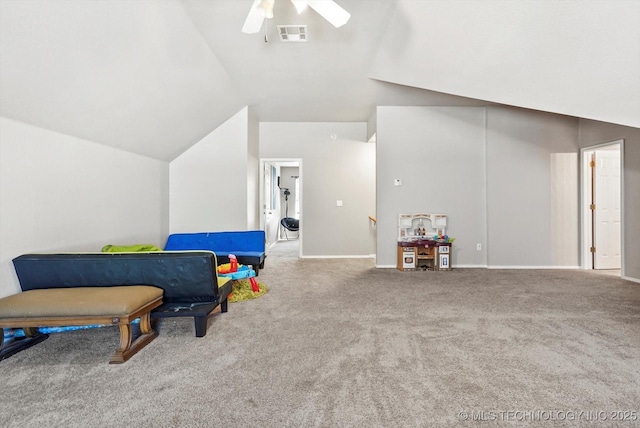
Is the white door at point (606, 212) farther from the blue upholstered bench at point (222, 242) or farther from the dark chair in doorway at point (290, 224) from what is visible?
the dark chair in doorway at point (290, 224)

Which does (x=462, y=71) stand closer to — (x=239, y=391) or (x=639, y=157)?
(x=639, y=157)

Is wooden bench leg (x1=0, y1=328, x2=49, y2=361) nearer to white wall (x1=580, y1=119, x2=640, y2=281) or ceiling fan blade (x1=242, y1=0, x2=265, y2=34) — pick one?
ceiling fan blade (x1=242, y1=0, x2=265, y2=34)

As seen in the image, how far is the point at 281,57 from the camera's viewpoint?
147 inches

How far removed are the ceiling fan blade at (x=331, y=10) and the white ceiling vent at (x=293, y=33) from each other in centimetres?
89

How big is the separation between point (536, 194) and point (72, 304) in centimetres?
606

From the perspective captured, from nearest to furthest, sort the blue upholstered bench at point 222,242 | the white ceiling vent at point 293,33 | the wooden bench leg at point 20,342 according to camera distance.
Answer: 1. the wooden bench leg at point 20,342
2. the white ceiling vent at point 293,33
3. the blue upholstered bench at point 222,242

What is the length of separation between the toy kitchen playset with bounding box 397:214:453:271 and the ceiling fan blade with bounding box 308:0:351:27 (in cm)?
342

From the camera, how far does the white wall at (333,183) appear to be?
627 centimetres

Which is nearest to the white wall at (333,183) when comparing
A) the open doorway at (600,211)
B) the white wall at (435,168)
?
the white wall at (435,168)

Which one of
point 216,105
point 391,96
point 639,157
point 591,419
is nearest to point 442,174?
point 391,96

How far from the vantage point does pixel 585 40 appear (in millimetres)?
2244

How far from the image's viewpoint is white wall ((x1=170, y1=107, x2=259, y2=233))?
534 cm

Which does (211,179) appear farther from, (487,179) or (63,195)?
(487,179)

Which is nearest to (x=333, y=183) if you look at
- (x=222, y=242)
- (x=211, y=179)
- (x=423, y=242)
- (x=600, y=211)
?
(x=423, y=242)
